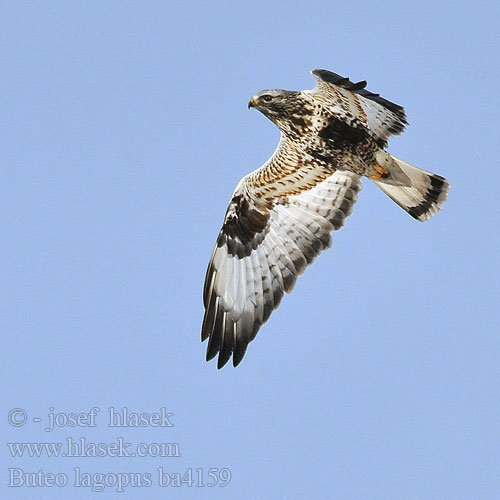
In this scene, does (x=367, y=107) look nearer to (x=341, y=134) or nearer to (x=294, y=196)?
(x=341, y=134)

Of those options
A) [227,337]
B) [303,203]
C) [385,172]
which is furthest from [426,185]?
[227,337]

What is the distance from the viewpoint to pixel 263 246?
10828mm

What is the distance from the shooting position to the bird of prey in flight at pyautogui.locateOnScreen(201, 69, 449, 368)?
10352mm

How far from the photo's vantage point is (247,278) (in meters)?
10.6

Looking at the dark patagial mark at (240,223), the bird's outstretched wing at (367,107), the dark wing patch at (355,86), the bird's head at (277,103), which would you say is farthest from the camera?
the dark patagial mark at (240,223)

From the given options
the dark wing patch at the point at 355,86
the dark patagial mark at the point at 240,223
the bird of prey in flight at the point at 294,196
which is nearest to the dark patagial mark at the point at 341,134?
the bird of prey in flight at the point at 294,196

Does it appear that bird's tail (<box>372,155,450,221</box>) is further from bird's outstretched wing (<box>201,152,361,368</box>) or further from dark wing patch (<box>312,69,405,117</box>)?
dark wing patch (<box>312,69,405,117</box>)

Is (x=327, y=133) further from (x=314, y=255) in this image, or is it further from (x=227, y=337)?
(x=227, y=337)

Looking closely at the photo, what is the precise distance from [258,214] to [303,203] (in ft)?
1.87

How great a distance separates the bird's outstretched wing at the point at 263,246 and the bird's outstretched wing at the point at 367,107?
2.42ft

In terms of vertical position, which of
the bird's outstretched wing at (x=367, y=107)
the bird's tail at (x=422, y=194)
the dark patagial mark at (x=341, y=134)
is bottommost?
the bird's tail at (x=422, y=194)

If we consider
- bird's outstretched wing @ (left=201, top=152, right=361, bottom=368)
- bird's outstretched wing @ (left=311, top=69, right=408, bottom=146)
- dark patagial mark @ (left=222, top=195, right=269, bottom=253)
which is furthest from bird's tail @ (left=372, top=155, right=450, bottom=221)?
dark patagial mark @ (left=222, top=195, right=269, bottom=253)

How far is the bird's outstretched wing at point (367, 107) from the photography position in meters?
10.2

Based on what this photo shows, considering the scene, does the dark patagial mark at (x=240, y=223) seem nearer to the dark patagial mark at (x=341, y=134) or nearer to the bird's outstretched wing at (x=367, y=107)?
the dark patagial mark at (x=341, y=134)
